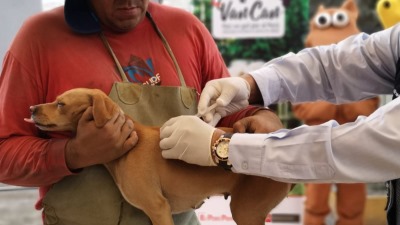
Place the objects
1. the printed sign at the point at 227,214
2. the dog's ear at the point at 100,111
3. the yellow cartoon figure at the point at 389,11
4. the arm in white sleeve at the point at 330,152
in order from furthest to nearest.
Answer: the printed sign at the point at 227,214 < the yellow cartoon figure at the point at 389,11 < the dog's ear at the point at 100,111 < the arm in white sleeve at the point at 330,152

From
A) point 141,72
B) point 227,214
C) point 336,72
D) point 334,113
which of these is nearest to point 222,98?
point 141,72

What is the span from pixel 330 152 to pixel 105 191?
550mm

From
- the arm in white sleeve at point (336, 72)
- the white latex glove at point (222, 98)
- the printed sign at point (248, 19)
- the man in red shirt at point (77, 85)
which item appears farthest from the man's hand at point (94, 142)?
the printed sign at point (248, 19)

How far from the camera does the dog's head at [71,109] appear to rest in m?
1.06

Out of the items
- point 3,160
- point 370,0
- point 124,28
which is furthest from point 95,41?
point 370,0

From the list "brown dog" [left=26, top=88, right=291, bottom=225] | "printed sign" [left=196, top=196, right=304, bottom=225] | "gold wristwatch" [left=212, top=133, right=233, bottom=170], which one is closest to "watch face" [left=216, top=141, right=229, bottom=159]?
"gold wristwatch" [left=212, top=133, right=233, bottom=170]

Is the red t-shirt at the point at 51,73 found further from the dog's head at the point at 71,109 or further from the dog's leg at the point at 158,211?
the dog's leg at the point at 158,211

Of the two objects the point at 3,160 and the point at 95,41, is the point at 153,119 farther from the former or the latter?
the point at 3,160

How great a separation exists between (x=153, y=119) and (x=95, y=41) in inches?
9.8

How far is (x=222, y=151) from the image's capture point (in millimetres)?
1037

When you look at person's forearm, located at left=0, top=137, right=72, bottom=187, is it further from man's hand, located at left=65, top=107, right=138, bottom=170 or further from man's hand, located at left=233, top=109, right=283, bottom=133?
man's hand, located at left=233, top=109, right=283, bottom=133

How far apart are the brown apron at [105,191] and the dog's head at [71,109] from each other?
8 cm

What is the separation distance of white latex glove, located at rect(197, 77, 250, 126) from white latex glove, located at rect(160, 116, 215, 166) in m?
0.11

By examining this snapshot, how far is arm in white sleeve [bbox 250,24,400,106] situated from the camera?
1.40 meters
